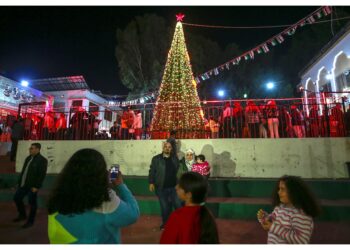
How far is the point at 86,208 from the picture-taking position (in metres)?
1.79

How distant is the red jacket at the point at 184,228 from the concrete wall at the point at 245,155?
6201 millimetres

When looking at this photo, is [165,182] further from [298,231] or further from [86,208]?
[86,208]

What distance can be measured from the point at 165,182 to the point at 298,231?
310 cm

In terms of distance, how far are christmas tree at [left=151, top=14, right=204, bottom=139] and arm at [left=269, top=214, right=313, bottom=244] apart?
21.4ft

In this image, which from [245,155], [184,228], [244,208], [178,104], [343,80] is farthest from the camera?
[343,80]

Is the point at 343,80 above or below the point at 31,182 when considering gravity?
above

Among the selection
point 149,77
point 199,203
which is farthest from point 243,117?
point 149,77

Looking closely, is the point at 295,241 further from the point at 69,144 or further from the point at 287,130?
the point at 69,144

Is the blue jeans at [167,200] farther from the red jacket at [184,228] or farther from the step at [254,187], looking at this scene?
the red jacket at [184,228]

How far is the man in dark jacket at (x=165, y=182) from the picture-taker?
16.6ft

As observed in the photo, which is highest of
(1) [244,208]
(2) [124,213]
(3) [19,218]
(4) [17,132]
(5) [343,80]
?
(5) [343,80]

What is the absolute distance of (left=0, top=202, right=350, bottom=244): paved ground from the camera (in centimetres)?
441

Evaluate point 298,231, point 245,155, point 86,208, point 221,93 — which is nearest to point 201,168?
point 245,155

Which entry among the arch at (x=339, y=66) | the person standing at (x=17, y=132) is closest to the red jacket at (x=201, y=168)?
the person standing at (x=17, y=132)
